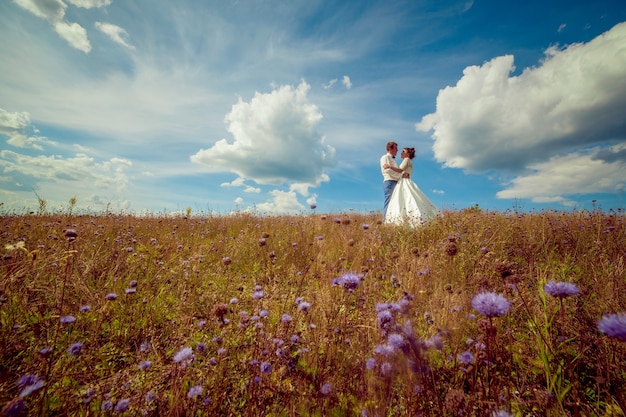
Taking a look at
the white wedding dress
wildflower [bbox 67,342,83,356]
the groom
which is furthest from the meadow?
the groom

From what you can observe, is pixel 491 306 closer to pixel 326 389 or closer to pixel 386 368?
pixel 386 368

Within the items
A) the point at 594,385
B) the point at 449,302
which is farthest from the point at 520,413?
the point at 449,302

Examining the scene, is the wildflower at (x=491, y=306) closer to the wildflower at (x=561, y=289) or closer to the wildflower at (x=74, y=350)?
the wildflower at (x=561, y=289)

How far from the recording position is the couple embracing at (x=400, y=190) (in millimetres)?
7571

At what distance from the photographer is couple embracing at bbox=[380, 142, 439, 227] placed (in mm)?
7571

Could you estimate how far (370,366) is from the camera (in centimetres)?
160

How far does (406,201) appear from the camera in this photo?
7887mm

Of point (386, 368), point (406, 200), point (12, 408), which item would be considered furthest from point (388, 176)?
point (12, 408)

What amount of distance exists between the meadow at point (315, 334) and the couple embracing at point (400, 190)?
8.58ft

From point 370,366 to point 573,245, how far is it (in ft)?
17.7

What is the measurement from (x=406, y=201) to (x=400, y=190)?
0.43 meters

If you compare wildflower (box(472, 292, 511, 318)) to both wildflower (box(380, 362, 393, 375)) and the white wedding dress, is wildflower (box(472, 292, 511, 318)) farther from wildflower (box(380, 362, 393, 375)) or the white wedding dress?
the white wedding dress

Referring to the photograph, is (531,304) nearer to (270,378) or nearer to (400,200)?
(270,378)

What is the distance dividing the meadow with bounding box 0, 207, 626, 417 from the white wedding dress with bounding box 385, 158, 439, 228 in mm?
2480
